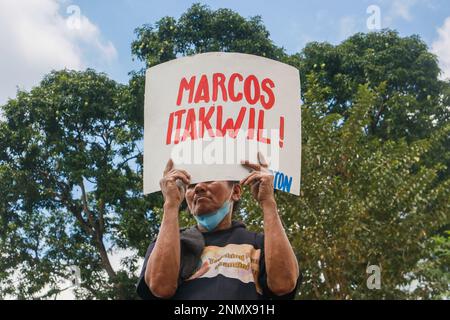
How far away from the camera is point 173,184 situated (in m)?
2.32

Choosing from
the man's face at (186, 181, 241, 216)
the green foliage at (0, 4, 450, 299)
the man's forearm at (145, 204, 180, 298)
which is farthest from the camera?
the green foliage at (0, 4, 450, 299)

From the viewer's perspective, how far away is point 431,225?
28.2ft

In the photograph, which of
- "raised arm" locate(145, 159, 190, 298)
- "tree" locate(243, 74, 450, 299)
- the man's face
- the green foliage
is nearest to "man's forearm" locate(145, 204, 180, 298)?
"raised arm" locate(145, 159, 190, 298)

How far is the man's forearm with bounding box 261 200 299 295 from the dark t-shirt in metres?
0.05

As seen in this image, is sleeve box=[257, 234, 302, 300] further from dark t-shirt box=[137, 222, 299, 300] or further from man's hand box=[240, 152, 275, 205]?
man's hand box=[240, 152, 275, 205]

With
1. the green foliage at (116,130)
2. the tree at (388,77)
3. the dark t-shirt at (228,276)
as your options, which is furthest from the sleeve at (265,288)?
the tree at (388,77)

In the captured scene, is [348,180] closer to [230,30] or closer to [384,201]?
[384,201]

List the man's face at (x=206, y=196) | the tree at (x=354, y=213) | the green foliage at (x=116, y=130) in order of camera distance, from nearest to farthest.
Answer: the man's face at (x=206, y=196) → the tree at (x=354, y=213) → the green foliage at (x=116, y=130)

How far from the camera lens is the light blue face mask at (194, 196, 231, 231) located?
2426 millimetres

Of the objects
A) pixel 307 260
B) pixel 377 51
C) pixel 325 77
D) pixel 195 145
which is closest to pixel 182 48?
pixel 325 77

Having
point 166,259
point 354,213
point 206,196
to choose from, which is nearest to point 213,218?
point 206,196

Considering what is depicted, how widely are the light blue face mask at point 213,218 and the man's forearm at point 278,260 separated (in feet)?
0.78

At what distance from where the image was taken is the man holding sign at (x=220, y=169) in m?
2.23

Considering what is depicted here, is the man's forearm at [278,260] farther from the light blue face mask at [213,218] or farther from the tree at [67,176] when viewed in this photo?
the tree at [67,176]
